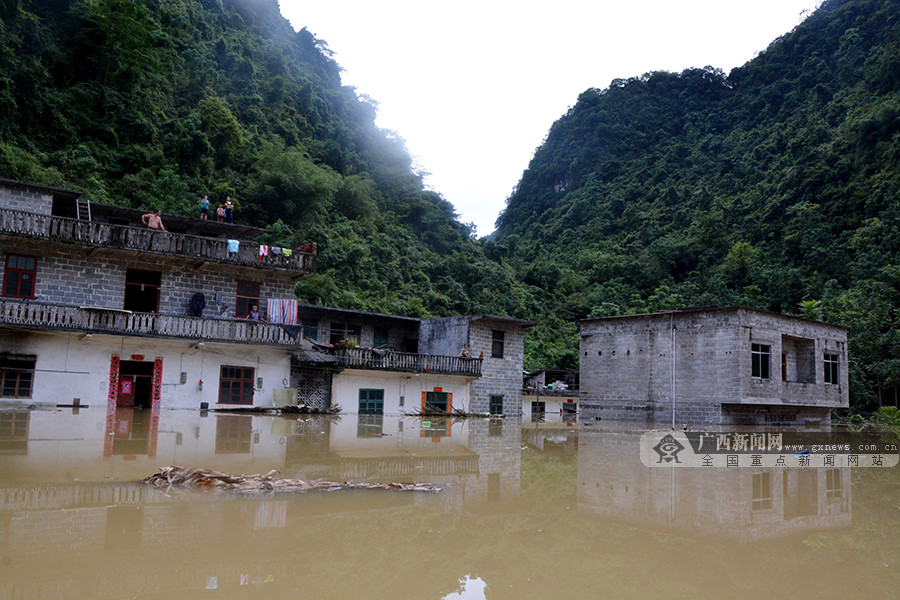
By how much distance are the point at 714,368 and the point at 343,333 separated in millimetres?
15838

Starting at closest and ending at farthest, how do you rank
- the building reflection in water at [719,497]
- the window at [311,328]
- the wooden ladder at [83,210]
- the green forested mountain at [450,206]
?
the building reflection in water at [719,497]
the wooden ladder at [83,210]
the window at [311,328]
the green forested mountain at [450,206]

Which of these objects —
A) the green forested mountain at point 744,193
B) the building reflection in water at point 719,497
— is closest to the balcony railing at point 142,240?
the building reflection in water at point 719,497

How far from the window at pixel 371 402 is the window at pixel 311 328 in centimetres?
341

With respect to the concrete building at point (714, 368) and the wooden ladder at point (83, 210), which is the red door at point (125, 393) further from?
the concrete building at point (714, 368)

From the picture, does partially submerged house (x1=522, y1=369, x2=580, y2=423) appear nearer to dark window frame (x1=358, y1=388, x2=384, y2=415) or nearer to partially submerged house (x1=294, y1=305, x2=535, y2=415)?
partially submerged house (x1=294, y1=305, x2=535, y2=415)

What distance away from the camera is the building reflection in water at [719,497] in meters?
6.88

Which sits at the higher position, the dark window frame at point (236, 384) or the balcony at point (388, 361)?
the balcony at point (388, 361)

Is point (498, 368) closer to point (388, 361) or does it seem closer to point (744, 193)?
point (388, 361)

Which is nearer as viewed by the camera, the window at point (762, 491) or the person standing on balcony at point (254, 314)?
the window at point (762, 491)

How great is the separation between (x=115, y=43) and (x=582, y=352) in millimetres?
30576

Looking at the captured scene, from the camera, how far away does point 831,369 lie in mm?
31219

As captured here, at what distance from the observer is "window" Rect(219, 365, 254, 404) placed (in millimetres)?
23331

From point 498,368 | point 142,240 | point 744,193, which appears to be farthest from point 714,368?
point 744,193

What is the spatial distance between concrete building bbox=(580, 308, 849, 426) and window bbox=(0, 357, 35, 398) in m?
22.9
